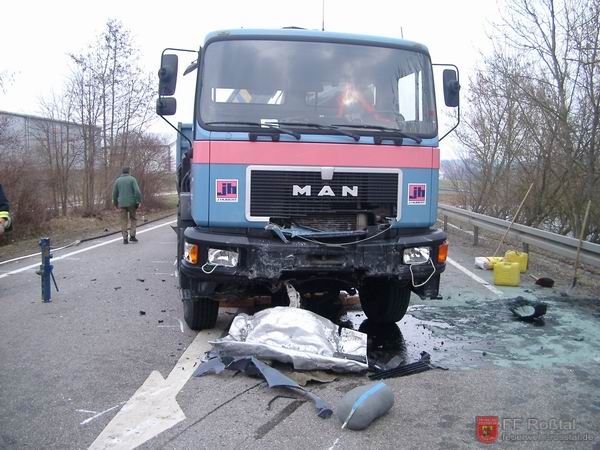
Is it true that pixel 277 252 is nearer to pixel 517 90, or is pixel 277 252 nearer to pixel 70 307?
pixel 70 307

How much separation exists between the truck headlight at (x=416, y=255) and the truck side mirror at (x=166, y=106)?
2688 mm

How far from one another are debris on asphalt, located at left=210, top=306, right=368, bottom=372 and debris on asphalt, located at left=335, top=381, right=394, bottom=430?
0.75 meters

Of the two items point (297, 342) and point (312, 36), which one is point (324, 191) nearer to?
point (297, 342)

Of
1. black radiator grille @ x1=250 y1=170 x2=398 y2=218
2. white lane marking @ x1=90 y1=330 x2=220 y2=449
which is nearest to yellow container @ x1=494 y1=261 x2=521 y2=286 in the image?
black radiator grille @ x1=250 y1=170 x2=398 y2=218

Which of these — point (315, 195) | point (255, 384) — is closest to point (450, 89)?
point (315, 195)

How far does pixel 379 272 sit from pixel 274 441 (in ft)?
7.10

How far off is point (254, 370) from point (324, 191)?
5.57 feet

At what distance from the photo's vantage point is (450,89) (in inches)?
239

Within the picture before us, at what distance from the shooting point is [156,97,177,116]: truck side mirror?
566cm

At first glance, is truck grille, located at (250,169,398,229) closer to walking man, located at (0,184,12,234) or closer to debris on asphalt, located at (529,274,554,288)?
walking man, located at (0,184,12,234)

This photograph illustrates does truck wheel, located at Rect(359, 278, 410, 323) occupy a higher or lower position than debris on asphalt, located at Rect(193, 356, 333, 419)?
higher

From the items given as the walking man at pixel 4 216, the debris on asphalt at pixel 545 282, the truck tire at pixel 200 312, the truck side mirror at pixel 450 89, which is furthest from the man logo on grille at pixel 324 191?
the debris on asphalt at pixel 545 282

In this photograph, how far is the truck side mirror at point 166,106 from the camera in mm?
5664

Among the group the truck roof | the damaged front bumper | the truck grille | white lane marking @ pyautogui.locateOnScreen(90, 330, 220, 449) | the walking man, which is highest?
the truck roof
